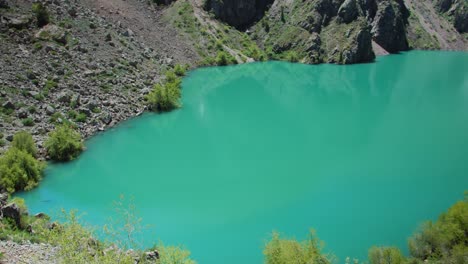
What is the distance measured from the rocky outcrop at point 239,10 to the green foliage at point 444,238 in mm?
101681

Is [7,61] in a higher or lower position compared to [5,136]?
higher

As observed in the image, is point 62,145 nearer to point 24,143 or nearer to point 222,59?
point 24,143

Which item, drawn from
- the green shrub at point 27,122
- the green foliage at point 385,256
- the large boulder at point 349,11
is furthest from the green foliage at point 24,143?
the large boulder at point 349,11

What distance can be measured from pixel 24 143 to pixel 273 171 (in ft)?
78.6

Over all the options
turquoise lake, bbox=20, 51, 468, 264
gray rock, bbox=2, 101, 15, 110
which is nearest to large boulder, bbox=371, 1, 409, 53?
turquoise lake, bbox=20, 51, 468, 264

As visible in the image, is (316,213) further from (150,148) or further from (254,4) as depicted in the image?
(254,4)

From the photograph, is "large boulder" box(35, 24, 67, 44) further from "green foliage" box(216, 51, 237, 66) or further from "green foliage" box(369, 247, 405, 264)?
"green foliage" box(369, 247, 405, 264)

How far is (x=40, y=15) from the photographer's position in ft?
209

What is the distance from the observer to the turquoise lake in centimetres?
3209

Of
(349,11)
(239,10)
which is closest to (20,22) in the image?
(239,10)

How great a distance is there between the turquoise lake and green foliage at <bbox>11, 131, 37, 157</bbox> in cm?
259

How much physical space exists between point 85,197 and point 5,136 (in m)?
11.5

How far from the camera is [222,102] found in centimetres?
7062

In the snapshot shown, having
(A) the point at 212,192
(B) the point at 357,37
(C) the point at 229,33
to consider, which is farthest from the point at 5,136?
(B) the point at 357,37
